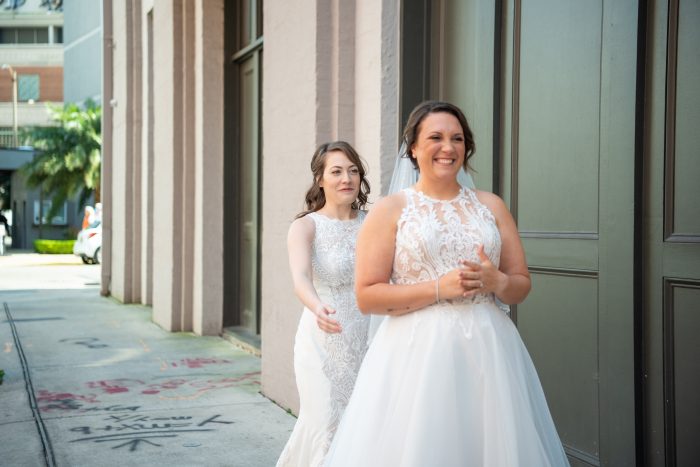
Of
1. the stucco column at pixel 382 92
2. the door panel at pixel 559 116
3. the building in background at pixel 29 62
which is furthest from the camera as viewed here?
the building in background at pixel 29 62

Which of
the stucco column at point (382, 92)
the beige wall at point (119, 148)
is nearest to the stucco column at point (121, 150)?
the beige wall at point (119, 148)

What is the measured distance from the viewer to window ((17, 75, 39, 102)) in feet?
181

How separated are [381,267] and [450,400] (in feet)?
1.76

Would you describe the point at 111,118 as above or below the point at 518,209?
above

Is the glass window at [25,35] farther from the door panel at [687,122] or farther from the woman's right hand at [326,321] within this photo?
the door panel at [687,122]

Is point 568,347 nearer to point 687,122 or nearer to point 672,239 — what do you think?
point 672,239

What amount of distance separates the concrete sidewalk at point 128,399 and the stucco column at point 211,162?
507mm

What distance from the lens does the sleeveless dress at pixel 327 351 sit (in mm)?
4113

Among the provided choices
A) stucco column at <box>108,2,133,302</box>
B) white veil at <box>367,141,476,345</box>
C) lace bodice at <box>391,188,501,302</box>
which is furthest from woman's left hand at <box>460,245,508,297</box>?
stucco column at <box>108,2,133,302</box>

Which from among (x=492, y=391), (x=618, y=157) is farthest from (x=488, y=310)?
(x=618, y=157)

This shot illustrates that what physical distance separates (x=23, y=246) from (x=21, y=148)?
551 cm

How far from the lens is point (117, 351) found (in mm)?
9594

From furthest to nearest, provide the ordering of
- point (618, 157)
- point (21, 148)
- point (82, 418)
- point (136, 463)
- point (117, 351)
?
point (21, 148), point (117, 351), point (82, 418), point (136, 463), point (618, 157)

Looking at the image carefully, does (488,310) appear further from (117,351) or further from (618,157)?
(117,351)
